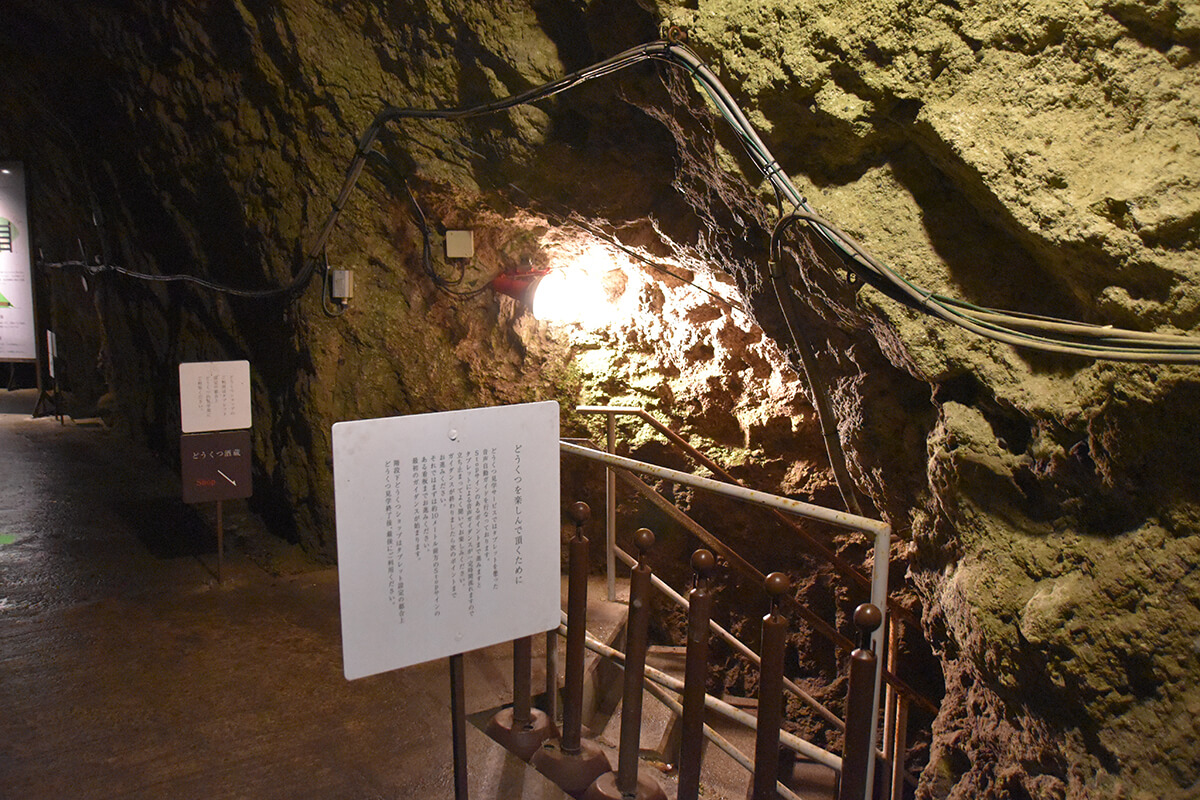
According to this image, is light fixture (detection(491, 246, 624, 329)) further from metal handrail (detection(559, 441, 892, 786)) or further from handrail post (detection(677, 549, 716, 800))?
handrail post (detection(677, 549, 716, 800))

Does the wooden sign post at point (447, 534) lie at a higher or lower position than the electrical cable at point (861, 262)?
lower

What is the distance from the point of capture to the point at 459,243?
208 inches

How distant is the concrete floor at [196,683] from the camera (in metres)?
2.83

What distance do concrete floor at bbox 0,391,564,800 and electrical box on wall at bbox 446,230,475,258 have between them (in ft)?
7.72

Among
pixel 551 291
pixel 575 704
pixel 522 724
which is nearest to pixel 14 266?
pixel 551 291

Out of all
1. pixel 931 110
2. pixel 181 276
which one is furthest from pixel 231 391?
pixel 931 110

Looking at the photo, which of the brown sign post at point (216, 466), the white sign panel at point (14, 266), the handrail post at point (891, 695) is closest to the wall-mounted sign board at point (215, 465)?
the brown sign post at point (216, 466)

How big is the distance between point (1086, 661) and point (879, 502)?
1305mm

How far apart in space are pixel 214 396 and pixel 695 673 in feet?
11.7

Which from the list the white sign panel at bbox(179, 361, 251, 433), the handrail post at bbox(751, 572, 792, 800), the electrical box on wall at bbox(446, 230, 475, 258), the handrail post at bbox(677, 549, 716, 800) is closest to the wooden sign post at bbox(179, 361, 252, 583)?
the white sign panel at bbox(179, 361, 251, 433)

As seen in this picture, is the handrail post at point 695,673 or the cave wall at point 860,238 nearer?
the handrail post at point 695,673

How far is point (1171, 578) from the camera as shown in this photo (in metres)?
2.33

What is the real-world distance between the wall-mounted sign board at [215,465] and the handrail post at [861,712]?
12.5 feet

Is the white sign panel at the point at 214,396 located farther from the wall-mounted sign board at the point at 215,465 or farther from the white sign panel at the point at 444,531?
the white sign panel at the point at 444,531
